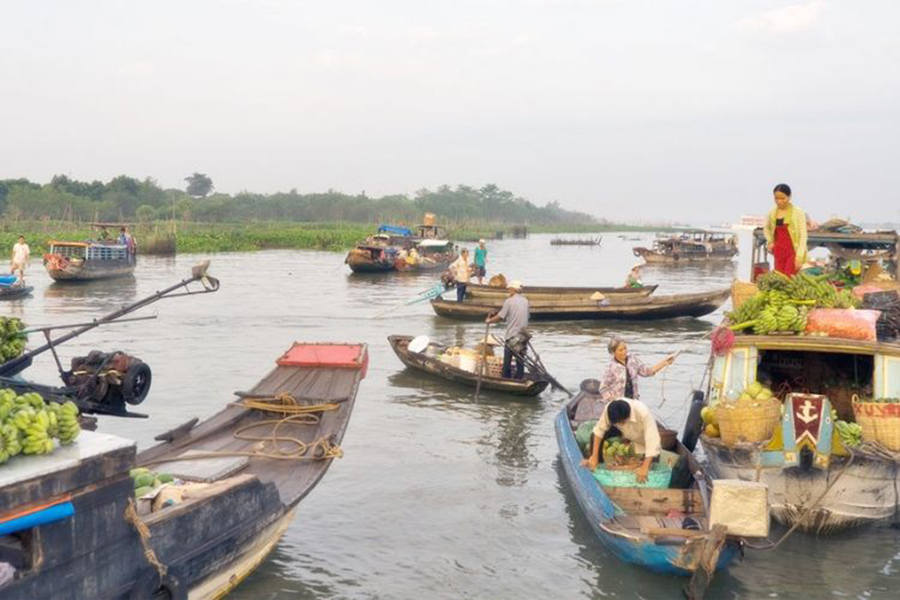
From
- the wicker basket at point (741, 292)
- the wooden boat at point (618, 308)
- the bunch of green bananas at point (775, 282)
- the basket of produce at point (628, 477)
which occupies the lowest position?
the basket of produce at point (628, 477)

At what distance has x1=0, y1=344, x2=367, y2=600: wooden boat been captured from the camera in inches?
164

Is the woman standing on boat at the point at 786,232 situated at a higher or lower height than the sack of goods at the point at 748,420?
higher

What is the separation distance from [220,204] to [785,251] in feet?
267

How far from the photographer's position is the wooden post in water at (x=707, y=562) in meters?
6.05

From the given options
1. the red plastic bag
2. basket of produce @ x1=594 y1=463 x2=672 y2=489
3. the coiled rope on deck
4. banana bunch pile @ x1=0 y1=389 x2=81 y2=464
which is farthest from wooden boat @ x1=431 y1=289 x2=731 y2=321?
banana bunch pile @ x1=0 y1=389 x2=81 y2=464

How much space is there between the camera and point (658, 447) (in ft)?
25.0

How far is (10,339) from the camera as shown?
632 cm

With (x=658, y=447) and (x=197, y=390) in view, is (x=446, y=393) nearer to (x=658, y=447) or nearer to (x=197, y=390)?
(x=197, y=390)

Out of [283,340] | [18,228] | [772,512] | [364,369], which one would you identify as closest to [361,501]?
[364,369]

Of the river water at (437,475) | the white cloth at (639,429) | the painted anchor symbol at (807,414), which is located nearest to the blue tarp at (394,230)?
the river water at (437,475)

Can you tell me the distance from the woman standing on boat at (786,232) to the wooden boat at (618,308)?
1142 centimetres

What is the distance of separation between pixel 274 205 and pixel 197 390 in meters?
93.2

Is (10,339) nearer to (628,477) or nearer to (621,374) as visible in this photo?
(628,477)

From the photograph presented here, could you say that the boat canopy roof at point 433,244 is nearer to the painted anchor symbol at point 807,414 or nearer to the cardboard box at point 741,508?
the painted anchor symbol at point 807,414
